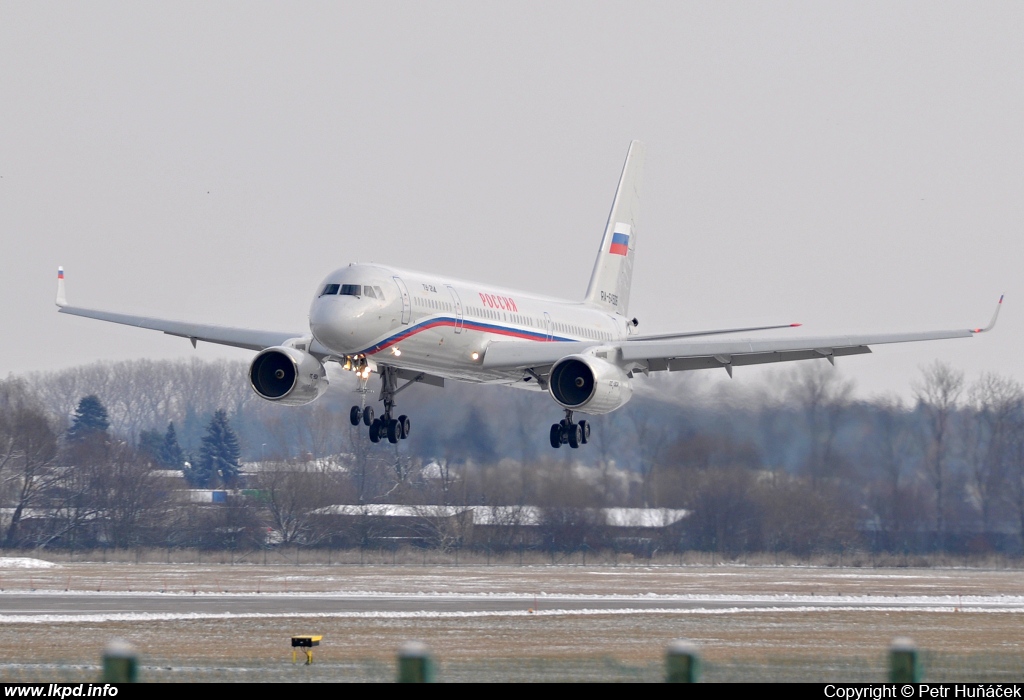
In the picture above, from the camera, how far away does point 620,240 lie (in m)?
54.4

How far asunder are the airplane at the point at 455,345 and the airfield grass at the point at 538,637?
20.7 feet

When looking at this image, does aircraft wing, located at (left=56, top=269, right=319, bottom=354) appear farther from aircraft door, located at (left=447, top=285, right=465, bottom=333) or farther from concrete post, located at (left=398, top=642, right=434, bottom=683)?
concrete post, located at (left=398, top=642, right=434, bottom=683)

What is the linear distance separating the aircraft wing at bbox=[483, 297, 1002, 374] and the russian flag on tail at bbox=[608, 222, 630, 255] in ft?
37.5

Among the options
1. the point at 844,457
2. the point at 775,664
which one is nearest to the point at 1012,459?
the point at 844,457

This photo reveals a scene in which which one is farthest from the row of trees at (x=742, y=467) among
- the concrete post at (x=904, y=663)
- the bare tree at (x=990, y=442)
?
the concrete post at (x=904, y=663)

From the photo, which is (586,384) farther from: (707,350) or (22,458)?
(22,458)

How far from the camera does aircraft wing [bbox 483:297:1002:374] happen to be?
37969 mm

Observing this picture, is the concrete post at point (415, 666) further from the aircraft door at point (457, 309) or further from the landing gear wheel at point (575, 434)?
the landing gear wheel at point (575, 434)

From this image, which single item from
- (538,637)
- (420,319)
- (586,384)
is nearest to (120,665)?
(538,637)

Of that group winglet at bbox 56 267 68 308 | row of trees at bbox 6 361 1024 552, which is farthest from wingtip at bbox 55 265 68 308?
row of trees at bbox 6 361 1024 552

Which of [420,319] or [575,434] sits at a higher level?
[420,319]

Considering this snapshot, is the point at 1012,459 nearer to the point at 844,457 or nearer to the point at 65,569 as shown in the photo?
the point at 844,457

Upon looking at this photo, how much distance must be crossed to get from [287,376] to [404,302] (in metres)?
4.91

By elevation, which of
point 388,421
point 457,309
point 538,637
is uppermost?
point 457,309
